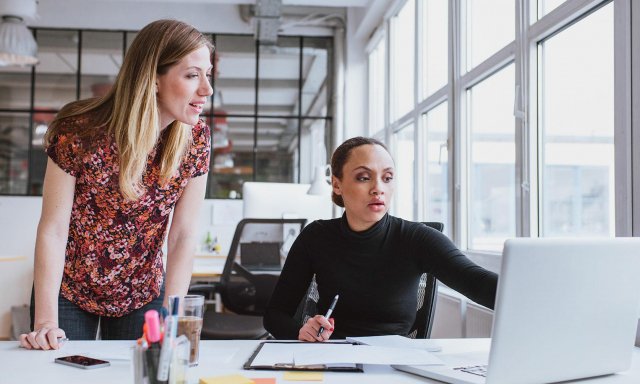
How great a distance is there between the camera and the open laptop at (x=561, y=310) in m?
0.94

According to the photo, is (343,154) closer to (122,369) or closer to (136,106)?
(136,106)

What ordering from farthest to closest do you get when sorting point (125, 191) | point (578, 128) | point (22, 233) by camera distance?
point (22, 233)
point (578, 128)
point (125, 191)

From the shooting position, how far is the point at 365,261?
1648 millimetres

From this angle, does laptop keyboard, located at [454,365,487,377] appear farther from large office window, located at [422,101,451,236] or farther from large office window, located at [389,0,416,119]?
large office window, located at [389,0,416,119]

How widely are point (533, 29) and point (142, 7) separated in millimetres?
5167

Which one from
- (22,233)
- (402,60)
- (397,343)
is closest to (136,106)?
(397,343)

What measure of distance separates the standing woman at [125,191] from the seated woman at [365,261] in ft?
1.04

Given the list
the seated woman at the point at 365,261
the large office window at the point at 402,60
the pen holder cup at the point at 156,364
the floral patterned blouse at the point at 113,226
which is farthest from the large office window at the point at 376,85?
the pen holder cup at the point at 156,364

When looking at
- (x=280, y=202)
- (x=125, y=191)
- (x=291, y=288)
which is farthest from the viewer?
(x=280, y=202)

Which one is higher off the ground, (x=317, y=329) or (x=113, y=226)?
(x=113, y=226)

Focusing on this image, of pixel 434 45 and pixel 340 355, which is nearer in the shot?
pixel 340 355

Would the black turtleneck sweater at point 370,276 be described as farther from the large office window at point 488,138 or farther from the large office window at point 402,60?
the large office window at point 402,60

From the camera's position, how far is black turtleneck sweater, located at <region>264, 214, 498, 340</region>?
1.61 m

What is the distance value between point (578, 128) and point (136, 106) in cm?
180
